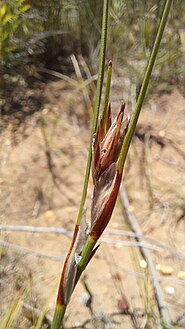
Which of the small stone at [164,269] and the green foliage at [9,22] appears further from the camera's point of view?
the green foliage at [9,22]

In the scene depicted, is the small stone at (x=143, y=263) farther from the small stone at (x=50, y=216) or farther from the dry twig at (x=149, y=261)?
the small stone at (x=50, y=216)

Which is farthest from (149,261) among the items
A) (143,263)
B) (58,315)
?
(58,315)

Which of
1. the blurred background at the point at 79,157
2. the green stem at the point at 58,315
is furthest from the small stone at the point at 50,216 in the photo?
the green stem at the point at 58,315

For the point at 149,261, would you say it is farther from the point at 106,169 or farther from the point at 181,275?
the point at 106,169

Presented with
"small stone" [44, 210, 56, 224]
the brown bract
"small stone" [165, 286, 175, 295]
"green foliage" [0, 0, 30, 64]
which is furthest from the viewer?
"green foliage" [0, 0, 30, 64]

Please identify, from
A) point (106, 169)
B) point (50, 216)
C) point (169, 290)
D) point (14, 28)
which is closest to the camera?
point (106, 169)

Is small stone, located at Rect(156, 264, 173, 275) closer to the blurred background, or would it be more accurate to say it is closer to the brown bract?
the blurred background

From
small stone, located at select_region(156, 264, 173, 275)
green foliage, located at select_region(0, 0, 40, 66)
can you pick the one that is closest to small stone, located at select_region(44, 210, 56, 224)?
small stone, located at select_region(156, 264, 173, 275)

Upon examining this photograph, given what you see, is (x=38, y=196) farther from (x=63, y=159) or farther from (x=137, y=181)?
(x=137, y=181)
